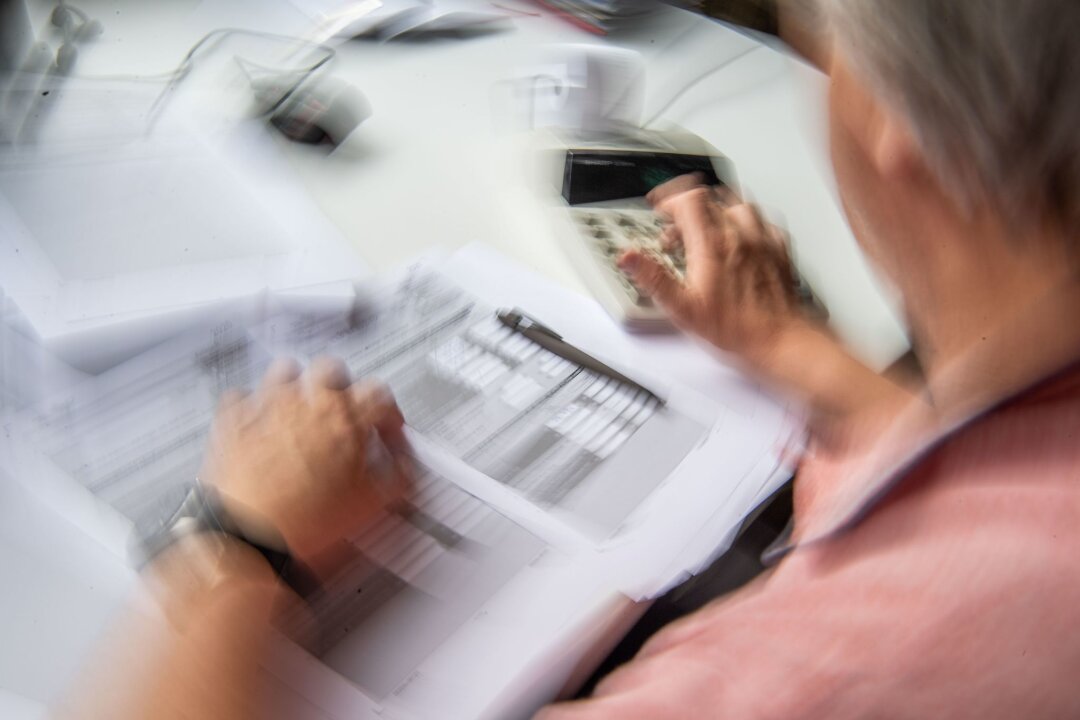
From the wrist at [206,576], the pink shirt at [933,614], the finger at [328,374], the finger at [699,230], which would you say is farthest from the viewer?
the finger at [699,230]

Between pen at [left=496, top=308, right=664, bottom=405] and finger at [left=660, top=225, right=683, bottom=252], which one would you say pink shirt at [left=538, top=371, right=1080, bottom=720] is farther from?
finger at [left=660, top=225, right=683, bottom=252]

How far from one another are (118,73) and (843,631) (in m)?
0.79

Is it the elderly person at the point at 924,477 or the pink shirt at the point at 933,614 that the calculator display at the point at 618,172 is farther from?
the pink shirt at the point at 933,614

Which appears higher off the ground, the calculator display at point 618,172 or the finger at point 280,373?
the calculator display at point 618,172

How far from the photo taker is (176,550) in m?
0.42

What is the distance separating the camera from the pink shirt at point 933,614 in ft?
0.97

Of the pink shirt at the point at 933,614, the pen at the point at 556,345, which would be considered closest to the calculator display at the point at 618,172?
the pen at the point at 556,345

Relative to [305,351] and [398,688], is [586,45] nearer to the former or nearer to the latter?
[305,351]

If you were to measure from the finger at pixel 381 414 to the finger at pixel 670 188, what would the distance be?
32cm

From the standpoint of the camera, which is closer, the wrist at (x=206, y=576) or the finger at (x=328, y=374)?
the wrist at (x=206, y=576)

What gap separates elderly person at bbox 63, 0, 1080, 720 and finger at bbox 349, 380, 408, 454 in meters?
0.02

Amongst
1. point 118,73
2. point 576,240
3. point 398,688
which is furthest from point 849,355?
point 118,73

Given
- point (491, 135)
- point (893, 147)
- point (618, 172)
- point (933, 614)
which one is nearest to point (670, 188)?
point (618, 172)

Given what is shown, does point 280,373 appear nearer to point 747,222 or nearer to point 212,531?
point 212,531
